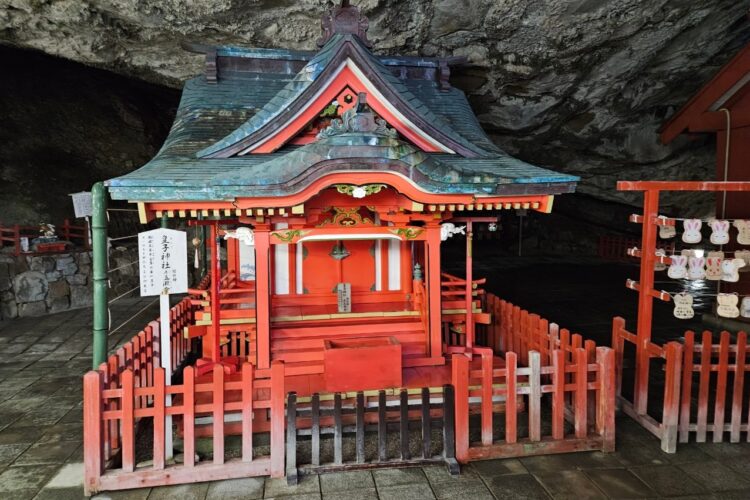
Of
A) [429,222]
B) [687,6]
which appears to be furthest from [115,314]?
[687,6]

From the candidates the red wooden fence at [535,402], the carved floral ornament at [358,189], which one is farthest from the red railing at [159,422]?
the carved floral ornament at [358,189]

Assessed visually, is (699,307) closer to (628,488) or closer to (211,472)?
(628,488)

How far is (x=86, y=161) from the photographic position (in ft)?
54.9

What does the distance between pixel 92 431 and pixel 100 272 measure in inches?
77.5

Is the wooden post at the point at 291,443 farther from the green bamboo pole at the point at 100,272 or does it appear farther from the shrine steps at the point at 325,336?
the green bamboo pole at the point at 100,272

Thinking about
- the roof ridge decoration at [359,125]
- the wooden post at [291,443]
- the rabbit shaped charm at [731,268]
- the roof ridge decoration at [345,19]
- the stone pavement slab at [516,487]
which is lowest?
the stone pavement slab at [516,487]

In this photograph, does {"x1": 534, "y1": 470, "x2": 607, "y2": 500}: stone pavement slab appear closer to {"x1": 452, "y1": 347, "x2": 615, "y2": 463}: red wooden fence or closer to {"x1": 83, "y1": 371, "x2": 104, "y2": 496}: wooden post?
{"x1": 452, "y1": 347, "x2": 615, "y2": 463}: red wooden fence

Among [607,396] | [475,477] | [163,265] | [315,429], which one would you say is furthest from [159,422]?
[607,396]

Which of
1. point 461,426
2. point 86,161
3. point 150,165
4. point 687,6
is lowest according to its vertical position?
point 461,426

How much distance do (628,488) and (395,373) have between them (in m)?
2.89

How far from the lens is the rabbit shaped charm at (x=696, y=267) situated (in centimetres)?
558

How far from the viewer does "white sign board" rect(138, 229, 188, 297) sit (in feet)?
17.5

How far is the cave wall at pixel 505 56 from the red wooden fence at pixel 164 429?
7291 mm

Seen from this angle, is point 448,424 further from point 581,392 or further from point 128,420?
point 128,420
